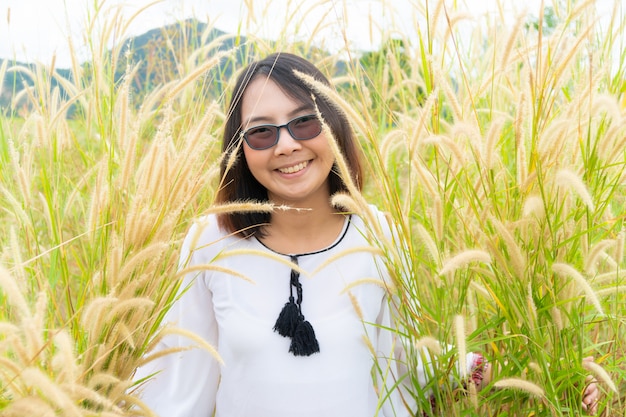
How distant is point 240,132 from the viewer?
2.05 metres

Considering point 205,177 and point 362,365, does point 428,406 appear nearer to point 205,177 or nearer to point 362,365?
point 362,365

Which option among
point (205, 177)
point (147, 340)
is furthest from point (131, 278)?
point (205, 177)

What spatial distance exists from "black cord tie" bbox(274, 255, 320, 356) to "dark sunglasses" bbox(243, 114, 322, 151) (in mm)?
471

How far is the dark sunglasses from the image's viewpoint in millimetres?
1888

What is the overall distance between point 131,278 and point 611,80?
155cm

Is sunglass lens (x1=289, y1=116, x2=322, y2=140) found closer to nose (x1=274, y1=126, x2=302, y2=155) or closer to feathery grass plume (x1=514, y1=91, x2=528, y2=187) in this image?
nose (x1=274, y1=126, x2=302, y2=155)

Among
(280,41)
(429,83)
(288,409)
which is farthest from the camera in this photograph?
(280,41)

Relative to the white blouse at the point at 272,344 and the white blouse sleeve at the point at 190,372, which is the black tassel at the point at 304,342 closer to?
the white blouse at the point at 272,344

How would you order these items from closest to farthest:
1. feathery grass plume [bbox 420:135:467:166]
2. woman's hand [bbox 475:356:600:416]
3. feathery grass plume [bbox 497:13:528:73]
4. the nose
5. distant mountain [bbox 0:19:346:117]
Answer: feathery grass plume [bbox 420:135:467:166], feathery grass plume [bbox 497:13:528:73], woman's hand [bbox 475:356:600:416], the nose, distant mountain [bbox 0:19:346:117]

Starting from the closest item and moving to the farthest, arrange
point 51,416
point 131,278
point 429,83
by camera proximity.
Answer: point 51,416 < point 131,278 < point 429,83

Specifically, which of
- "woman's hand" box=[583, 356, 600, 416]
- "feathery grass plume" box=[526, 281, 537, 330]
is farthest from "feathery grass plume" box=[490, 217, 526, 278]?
"woman's hand" box=[583, 356, 600, 416]

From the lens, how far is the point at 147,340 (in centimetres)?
139

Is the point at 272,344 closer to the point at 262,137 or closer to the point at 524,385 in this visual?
the point at 262,137

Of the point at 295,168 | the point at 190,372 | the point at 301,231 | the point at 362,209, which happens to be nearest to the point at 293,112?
the point at 295,168
